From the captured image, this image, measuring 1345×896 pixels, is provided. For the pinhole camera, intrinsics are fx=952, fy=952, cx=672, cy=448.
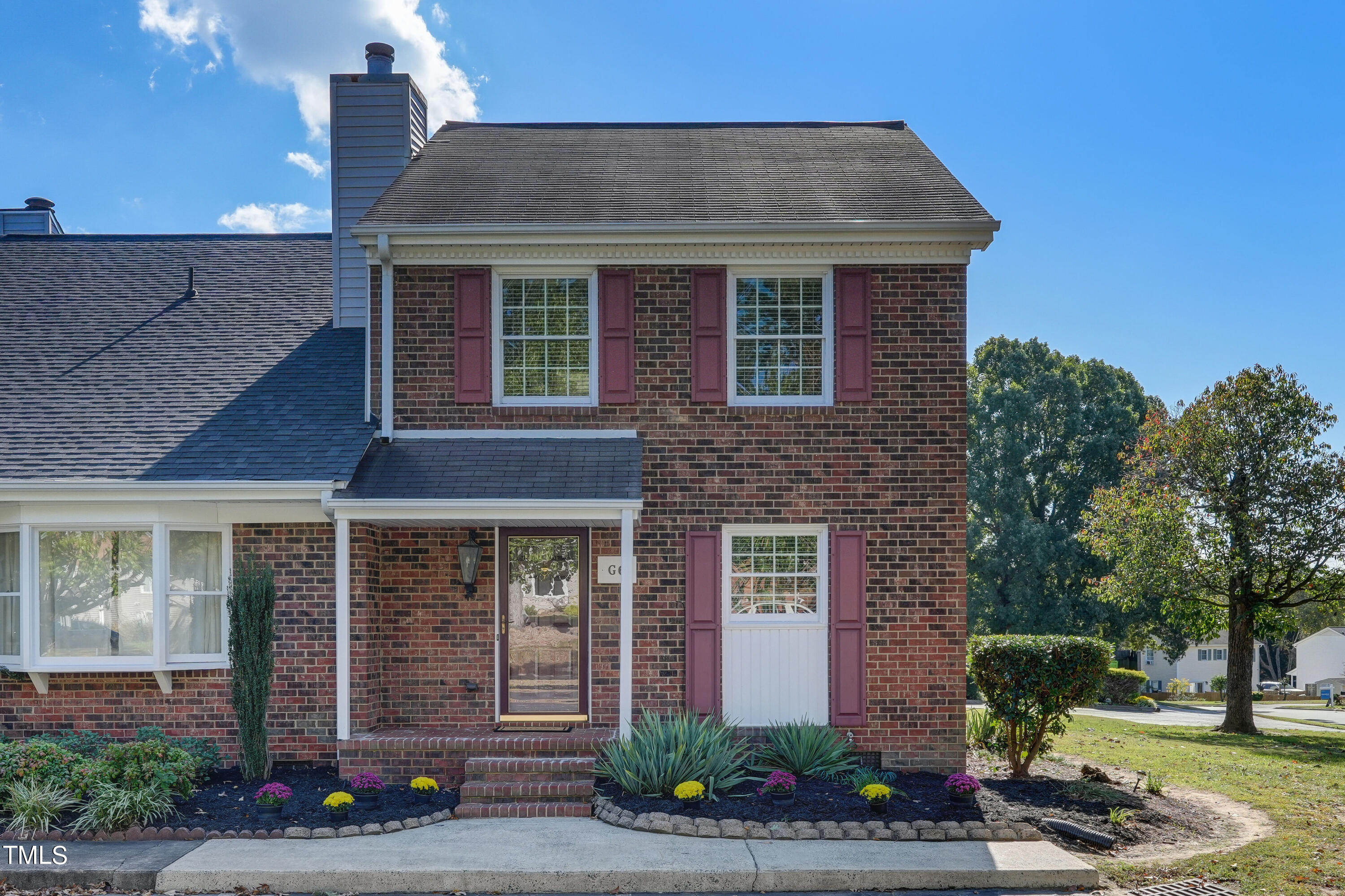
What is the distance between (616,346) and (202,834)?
564cm

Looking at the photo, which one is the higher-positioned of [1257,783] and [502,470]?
[502,470]

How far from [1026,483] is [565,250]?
23.5 m

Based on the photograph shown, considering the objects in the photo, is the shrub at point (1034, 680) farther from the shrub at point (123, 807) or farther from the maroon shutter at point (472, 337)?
the shrub at point (123, 807)

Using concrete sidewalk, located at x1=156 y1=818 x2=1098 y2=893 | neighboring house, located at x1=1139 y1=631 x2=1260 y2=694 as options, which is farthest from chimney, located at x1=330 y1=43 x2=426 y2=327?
neighboring house, located at x1=1139 y1=631 x2=1260 y2=694

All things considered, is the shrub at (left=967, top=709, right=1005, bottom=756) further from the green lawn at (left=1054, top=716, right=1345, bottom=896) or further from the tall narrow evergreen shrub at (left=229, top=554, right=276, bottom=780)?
the tall narrow evergreen shrub at (left=229, top=554, right=276, bottom=780)

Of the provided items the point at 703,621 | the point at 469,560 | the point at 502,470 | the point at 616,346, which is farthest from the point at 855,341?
the point at 469,560

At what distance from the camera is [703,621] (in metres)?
9.52

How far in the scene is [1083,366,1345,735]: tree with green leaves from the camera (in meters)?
16.3

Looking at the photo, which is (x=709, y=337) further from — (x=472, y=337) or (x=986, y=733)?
(x=986, y=733)

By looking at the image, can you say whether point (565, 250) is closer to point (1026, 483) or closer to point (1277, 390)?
point (1277, 390)

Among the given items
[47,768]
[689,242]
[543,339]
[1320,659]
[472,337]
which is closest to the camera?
[47,768]

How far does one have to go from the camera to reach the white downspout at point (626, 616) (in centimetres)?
884

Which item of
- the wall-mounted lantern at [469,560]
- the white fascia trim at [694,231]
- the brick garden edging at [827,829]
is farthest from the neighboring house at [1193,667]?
the wall-mounted lantern at [469,560]

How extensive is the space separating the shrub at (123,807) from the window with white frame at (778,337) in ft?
20.4
